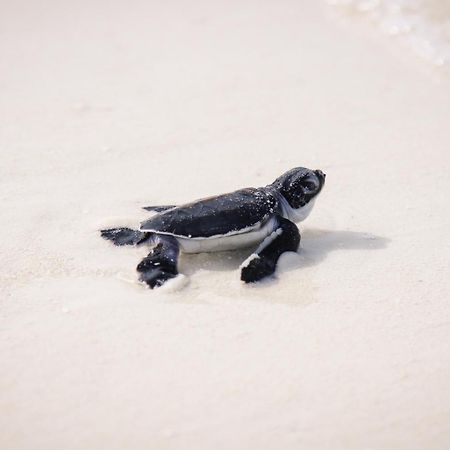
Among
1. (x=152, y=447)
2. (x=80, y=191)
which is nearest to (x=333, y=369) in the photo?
(x=152, y=447)

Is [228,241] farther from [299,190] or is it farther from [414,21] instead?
[414,21]

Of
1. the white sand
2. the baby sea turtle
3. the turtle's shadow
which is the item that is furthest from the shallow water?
the baby sea turtle

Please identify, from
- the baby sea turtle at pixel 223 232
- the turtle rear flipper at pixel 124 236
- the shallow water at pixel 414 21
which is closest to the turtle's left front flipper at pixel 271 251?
the baby sea turtle at pixel 223 232

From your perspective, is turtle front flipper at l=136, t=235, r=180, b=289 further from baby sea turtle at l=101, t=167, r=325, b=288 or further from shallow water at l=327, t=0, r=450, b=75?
shallow water at l=327, t=0, r=450, b=75

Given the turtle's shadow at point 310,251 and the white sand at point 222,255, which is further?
the turtle's shadow at point 310,251

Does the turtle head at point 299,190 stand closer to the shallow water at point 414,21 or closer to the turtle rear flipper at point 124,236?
the turtle rear flipper at point 124,236

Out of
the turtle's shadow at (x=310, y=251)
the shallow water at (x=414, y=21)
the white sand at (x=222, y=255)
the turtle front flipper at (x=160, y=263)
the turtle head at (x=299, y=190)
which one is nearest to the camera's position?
the white sand at (x=222, y=255)

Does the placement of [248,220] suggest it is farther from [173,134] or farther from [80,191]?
[173,134]

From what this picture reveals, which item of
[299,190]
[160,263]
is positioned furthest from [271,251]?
[160,263]
